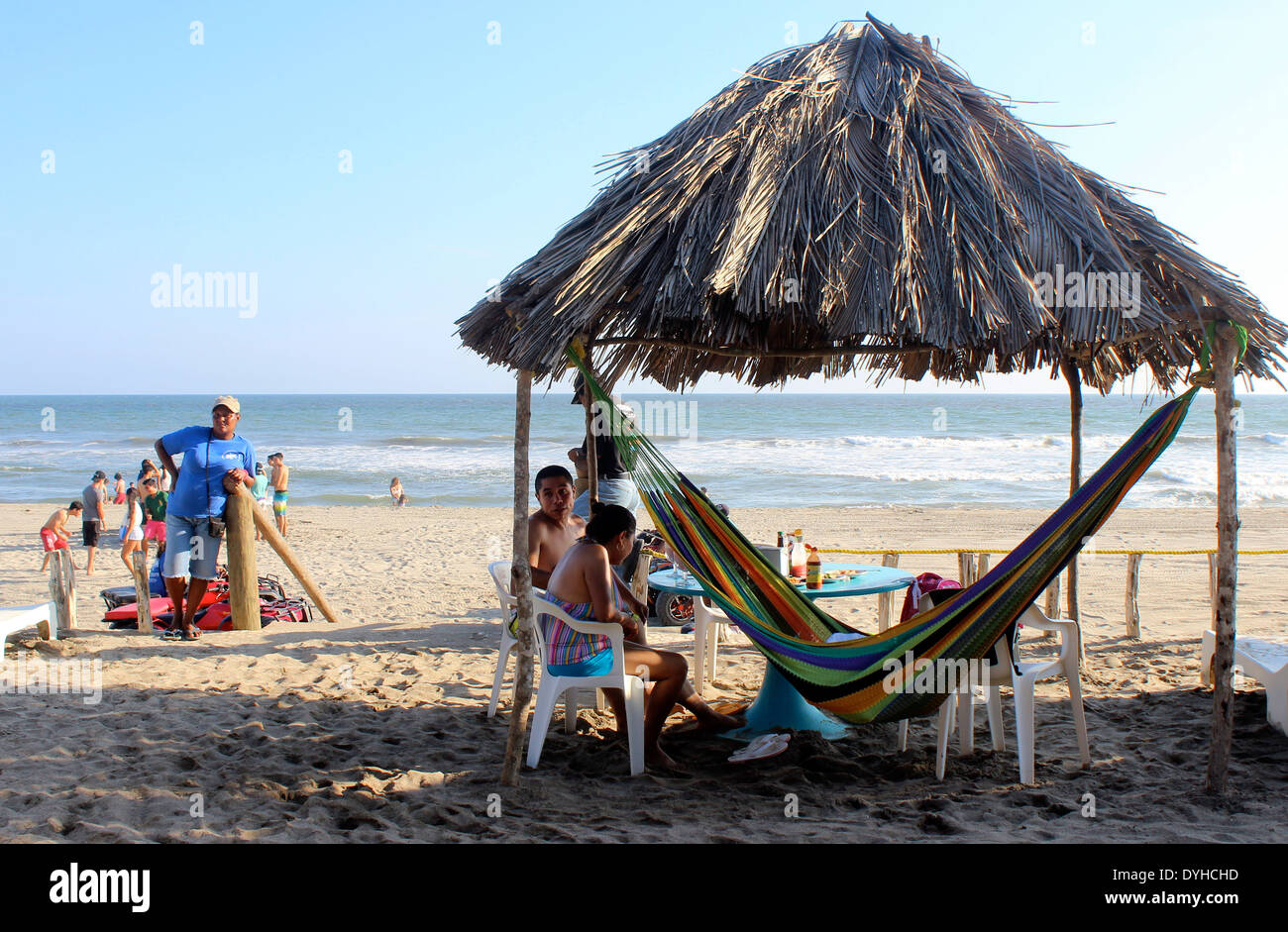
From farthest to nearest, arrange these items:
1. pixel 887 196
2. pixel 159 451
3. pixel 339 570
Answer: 1. pixel 339 570
2. pixel 159 451
3. pixel 887 196

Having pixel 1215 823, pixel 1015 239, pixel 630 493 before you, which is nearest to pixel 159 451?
pixel 630 493

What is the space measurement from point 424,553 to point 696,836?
733cm

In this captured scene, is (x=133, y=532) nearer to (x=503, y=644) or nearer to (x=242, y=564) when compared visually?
(x=242, y=564)

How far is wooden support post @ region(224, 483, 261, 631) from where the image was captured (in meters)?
4.99

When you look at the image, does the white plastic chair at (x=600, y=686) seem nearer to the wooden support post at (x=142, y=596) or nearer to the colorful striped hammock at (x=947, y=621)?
the colorful striped hammock at (x=947, y=621)

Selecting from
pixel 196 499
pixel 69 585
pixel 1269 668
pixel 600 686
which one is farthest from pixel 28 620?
pixel 1269 668

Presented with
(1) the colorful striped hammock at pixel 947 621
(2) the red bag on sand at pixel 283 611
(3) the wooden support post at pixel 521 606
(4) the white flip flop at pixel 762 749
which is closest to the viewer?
(1) the colorful striped hammock at pixel 947 621

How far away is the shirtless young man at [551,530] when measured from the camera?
353cm

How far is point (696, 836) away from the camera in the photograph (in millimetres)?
2469

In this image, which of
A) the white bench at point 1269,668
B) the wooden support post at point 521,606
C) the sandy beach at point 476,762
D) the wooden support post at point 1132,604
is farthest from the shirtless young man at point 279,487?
the white bench at point 1269,668

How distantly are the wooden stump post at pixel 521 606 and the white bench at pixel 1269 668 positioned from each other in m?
2.42

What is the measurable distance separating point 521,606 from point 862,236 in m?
1.68

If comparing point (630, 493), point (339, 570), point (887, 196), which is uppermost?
point (887, 196)
